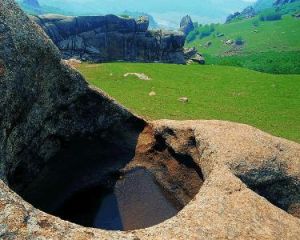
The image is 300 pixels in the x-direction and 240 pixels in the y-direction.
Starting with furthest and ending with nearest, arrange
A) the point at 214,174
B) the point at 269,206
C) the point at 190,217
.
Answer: the point at 214,174 < the point at 269,206 < the point at 190,217

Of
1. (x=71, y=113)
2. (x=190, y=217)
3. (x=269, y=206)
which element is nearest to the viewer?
(x=190, y=217)

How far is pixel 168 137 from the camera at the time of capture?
2181 cm

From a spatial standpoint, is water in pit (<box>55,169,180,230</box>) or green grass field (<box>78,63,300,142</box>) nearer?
water in pit (<box>55,169,180,230</box>)

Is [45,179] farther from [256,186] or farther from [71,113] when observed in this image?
[256,186]

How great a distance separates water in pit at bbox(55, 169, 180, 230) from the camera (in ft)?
65.1

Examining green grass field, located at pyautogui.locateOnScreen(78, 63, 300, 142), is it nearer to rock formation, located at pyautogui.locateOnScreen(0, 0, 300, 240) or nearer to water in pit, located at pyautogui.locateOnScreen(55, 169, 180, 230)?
rock formation, located at pyautogui.locateOnScreen(0, 0, 300, 240)

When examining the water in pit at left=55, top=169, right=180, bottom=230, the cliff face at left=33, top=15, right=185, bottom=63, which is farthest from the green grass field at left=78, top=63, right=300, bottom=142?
the cliff face at left=33, top=15, right=185, bottom=63

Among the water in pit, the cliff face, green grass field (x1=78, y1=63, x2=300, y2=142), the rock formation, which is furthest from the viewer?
the cliff face

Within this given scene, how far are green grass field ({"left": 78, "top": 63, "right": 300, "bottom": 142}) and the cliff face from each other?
28.2 meters

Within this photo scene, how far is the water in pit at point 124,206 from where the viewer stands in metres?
19.9

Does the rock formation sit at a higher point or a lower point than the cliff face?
higher

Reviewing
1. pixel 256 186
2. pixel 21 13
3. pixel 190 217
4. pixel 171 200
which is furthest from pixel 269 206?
pixel 21 13

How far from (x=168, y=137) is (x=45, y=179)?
6449 mm

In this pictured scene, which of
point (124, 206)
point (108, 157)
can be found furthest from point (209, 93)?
point (124, 206)
